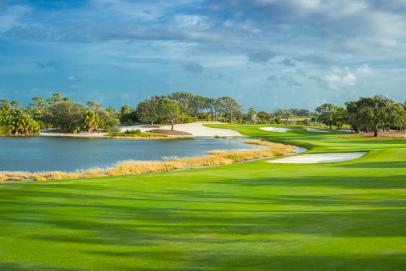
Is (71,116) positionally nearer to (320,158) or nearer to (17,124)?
(17,124)

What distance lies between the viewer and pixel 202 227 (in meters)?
12.5

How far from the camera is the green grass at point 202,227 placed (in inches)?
363

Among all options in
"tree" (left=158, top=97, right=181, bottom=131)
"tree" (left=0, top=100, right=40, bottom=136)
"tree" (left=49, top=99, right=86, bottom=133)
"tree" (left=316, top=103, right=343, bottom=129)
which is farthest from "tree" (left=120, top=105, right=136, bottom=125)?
"tree" (left=316, top=103, right=343, bottom=129)

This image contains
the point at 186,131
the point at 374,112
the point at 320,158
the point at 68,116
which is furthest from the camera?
the point at 186,131

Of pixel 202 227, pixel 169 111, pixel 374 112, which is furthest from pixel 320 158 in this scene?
pixel 169 111

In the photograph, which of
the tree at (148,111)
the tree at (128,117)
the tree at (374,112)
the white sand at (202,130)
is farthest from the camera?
the tree at (128,117)

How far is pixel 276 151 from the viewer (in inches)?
2318

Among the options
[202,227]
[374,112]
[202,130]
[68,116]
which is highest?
[68,116]

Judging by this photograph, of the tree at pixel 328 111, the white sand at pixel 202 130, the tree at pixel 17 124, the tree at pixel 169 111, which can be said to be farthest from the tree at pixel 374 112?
the tree at pixel 17 124

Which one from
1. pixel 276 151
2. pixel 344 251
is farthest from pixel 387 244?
pixel 276 151

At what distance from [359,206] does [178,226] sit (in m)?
6.19

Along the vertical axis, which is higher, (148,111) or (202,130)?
(148,111)

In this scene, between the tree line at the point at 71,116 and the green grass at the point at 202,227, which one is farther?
the tree line at the point at 71,116

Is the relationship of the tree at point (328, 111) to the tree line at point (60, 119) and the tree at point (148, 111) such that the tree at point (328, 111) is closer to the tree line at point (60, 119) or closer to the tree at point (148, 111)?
the tree at point (148, 111)
